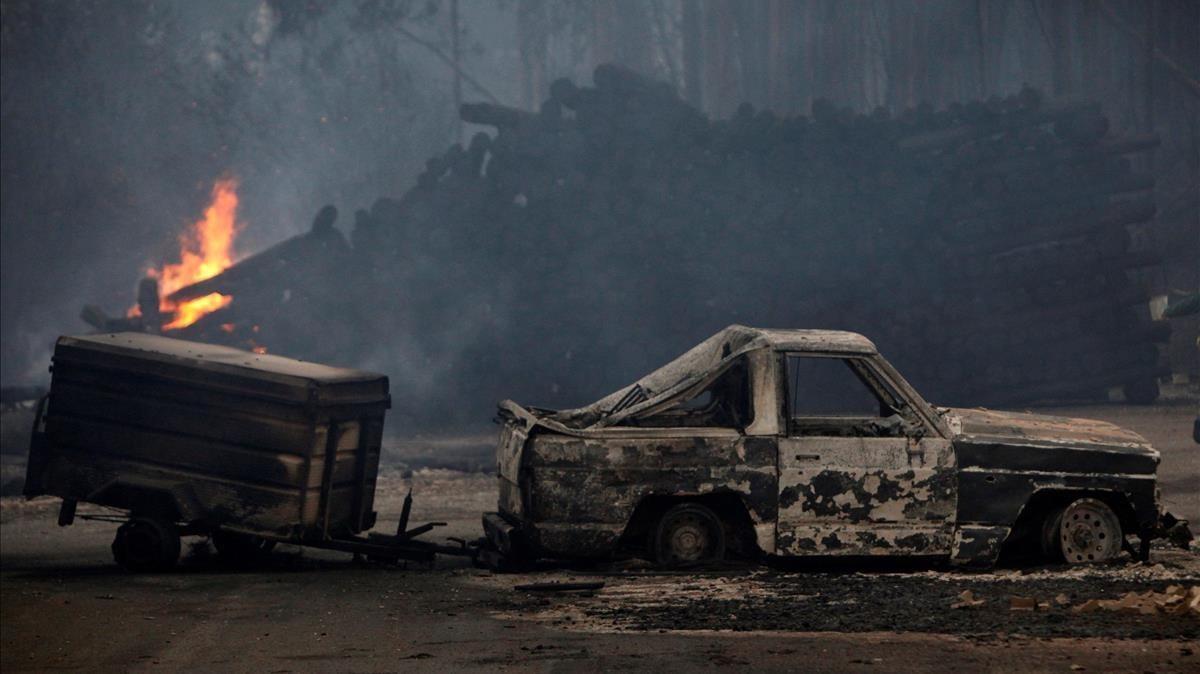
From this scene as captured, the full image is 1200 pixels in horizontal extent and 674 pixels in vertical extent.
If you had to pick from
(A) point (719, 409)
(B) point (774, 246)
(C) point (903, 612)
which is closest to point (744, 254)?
(B) point (774, 246)

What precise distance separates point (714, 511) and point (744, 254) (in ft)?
49.1

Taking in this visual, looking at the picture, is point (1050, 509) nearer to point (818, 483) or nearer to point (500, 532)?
point (818, 483)

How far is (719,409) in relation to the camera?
9.50 metres

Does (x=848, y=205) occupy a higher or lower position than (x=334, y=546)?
higher

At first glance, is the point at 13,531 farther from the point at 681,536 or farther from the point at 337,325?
the point at 337,325

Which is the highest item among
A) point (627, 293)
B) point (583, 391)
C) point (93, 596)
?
point (627, 293)

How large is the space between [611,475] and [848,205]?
15.8 m

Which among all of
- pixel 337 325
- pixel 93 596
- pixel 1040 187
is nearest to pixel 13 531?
pixel 93 596

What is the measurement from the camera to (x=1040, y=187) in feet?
77.7

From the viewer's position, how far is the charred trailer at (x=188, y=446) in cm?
988

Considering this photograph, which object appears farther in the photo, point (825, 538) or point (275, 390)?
point (275, 390)

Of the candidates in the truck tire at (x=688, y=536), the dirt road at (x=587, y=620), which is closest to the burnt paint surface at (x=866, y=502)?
the dirt road at (x=587, y=620)

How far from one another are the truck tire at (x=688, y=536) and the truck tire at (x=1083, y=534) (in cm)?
214

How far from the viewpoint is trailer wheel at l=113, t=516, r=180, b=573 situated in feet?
33.0
